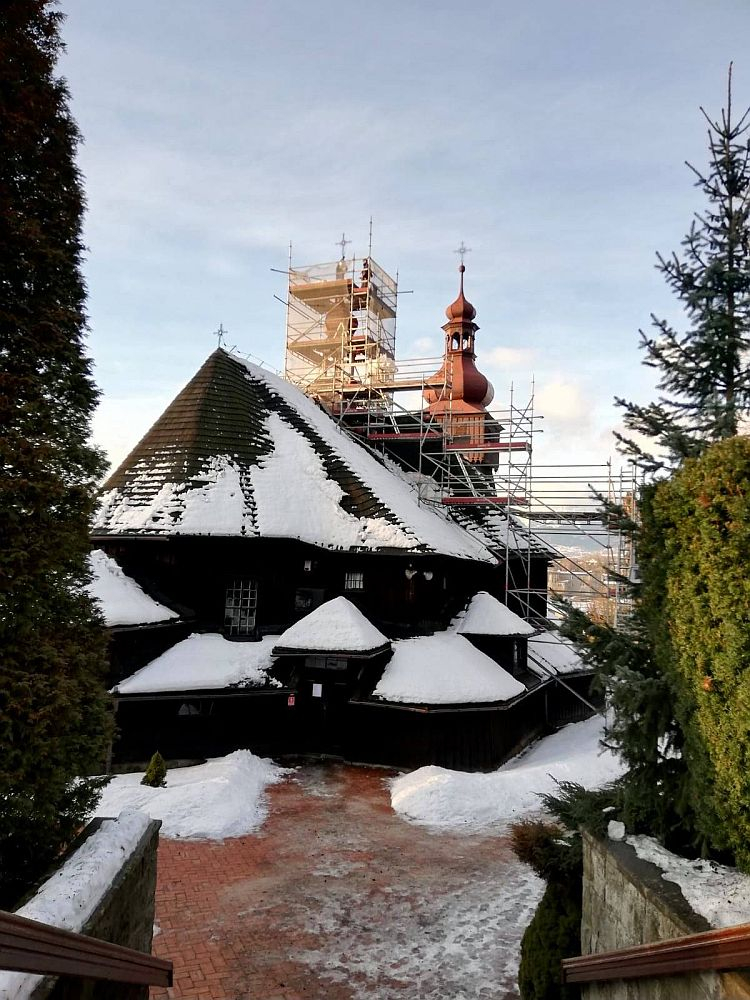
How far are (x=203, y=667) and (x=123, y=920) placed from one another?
10270 mm

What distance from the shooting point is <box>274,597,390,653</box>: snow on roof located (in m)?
15.9

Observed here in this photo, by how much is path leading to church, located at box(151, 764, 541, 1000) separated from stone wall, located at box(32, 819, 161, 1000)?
1.34 m

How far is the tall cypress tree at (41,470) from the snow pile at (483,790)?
8420 mm

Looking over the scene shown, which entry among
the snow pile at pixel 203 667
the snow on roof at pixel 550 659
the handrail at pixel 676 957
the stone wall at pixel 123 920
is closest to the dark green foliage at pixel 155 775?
the snow pile at pixel 203 667

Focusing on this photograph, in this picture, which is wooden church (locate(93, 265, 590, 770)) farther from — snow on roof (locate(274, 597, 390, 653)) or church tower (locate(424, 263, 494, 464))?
church tower (locate(424, 263, 494, 464))

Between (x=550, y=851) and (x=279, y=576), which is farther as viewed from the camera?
(x=279, y=576)

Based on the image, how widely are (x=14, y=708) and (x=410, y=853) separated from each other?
800 cm

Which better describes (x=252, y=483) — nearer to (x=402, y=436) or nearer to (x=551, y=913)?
(x=402, y=436)

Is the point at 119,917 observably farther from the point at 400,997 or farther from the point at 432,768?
the point at 432,768

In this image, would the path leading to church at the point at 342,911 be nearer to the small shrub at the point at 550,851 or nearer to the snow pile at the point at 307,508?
the small shrub at the point at 550,851

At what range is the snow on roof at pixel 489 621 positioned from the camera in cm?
1888

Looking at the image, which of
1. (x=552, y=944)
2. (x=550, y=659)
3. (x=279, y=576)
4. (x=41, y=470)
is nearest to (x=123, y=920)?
(x=41, y=470)

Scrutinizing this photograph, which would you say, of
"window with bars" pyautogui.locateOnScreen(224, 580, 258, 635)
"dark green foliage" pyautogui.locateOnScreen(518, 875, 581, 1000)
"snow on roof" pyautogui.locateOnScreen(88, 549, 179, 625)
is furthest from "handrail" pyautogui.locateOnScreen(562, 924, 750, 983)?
"window with bars" pyautogui.locateOnScreen(224, 580, 258, 635)

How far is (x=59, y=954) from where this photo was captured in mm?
3193
